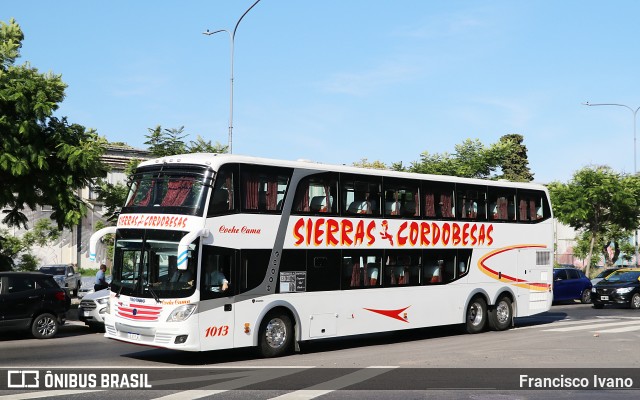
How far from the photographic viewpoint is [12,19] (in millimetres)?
24406

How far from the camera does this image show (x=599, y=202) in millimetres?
47875

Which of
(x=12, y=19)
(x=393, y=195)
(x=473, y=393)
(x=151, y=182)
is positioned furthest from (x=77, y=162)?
(x=473, y=393)

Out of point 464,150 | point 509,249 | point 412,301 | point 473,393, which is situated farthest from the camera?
point 464,150

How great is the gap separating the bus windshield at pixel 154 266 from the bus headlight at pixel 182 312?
0.22 metres

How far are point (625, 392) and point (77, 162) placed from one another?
16.3 metres

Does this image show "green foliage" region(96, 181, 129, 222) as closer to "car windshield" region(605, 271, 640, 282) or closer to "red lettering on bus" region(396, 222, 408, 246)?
"red lettering on bus" region(396, 222, 408, 246)

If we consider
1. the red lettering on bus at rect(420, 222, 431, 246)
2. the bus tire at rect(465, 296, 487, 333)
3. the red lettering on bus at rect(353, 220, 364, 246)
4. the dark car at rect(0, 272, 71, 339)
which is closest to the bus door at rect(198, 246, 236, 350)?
the red lettering on bus at rect(353, 220, 364, 246)

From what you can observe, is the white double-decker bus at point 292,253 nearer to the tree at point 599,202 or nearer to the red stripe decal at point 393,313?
the red stripe decal at point 393,313

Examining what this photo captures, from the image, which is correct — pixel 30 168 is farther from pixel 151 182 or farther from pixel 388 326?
pixel 388 326

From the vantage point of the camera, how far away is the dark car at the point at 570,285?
3366 centimetres

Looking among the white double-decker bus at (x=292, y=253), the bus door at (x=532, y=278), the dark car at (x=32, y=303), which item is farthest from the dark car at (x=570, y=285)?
the dark car at (x=32, y=303)

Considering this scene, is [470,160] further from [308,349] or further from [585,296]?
[308,349]

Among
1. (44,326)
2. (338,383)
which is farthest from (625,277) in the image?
(338,383)

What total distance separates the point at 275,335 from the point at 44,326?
674 cm
